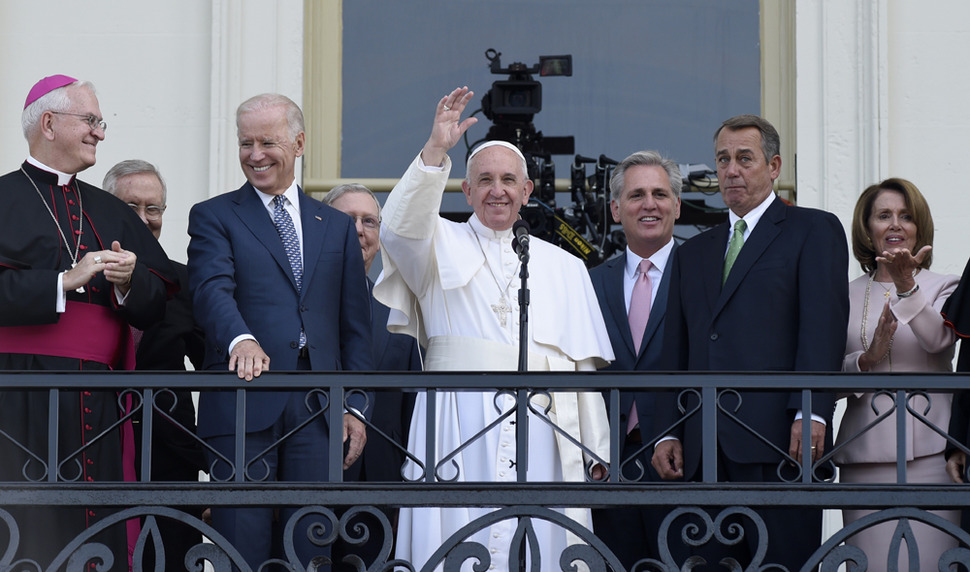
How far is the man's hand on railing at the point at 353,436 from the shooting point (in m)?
4.80

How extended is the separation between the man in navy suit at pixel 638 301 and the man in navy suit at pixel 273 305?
3.18ft

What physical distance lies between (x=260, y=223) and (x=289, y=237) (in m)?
0.10

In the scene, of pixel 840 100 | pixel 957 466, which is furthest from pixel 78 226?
pixel 840 100

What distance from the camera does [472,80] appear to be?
23.5ft

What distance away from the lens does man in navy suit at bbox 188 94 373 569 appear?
470 centimetres

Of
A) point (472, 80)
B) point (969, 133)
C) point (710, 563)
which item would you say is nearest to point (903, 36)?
point (969, 133)

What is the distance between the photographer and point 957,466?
4809 mm

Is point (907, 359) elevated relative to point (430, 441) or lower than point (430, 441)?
elevated

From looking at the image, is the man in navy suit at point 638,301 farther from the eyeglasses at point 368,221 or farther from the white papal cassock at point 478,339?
the eyeglasses at point 368,221

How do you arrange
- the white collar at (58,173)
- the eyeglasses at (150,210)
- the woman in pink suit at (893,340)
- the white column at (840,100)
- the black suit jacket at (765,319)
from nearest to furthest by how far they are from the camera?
the black suit jacket at (765,319) → the woman in pink suit at (893,340) → the white collar at (58,173) → the eyeglasses at (150,210) → the white column at (840,100)

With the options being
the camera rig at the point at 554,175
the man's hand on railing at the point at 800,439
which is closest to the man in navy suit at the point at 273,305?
the man's hand on railing at the point at 800,439

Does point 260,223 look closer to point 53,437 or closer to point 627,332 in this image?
point 53,437

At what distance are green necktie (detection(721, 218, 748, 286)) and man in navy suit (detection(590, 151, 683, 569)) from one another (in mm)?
440

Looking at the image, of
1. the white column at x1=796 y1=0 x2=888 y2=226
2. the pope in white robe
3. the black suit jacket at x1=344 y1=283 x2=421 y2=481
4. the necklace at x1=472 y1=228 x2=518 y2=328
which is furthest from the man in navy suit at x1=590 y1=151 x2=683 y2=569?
the white column at x1=796 y1=0 x2=888 y2=226
